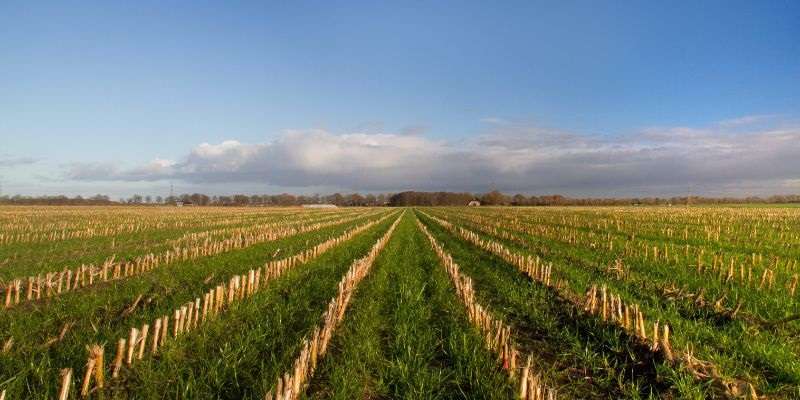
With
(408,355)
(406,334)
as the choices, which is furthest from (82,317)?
(408,355)

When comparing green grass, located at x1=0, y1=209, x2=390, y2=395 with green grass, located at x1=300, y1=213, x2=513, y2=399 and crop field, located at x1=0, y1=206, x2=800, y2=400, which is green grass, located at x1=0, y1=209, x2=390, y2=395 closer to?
crop field, located at x1=0, y1=206, x2=800, y2=400

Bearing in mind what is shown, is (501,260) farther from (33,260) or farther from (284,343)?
(33,260)

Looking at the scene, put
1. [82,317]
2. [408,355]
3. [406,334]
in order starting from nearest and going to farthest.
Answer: [408,355] < [406,334] < [82,317]

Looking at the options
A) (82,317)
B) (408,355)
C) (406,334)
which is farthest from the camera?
(82,317)

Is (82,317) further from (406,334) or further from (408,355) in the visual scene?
(408,355)

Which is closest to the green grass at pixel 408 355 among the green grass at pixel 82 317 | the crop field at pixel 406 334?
the crop field at pixel 406 334

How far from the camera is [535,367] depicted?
231 inches

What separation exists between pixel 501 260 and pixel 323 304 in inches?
315

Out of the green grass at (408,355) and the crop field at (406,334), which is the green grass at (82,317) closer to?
the crop field at (406,334)

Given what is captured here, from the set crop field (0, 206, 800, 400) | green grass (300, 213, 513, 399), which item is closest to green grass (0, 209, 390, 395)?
crop field (0, 206, 800, 400)

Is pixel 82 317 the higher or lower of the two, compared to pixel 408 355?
higher

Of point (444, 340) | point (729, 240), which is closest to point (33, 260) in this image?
point (444, 340)

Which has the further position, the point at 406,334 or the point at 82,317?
the point at 82,317

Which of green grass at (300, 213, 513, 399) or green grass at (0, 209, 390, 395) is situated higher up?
green grass at (0, 209, 390, 395)
